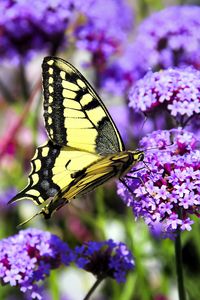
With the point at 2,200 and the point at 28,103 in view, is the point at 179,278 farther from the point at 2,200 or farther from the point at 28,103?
the point at 2,200

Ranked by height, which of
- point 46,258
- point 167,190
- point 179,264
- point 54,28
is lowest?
point 179,264

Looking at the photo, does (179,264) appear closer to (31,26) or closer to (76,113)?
(76,113)

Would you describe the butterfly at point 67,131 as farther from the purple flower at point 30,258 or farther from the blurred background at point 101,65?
the blurred background at point 101,65

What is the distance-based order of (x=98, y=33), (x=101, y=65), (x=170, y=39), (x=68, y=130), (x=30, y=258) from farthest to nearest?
1. (x=101, y=65)
2. (x=98, y=33)
3. (x=170, y=39)
4. (x=68, y=130)
5. (x=30, y=258)

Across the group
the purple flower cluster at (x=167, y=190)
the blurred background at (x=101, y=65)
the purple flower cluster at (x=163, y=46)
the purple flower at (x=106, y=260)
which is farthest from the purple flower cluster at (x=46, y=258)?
the purple flower cluster at (x=163, y=46)

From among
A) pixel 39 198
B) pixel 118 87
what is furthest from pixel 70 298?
pixel 39 198

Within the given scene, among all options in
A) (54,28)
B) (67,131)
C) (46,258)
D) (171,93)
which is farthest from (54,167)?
(54,28)
